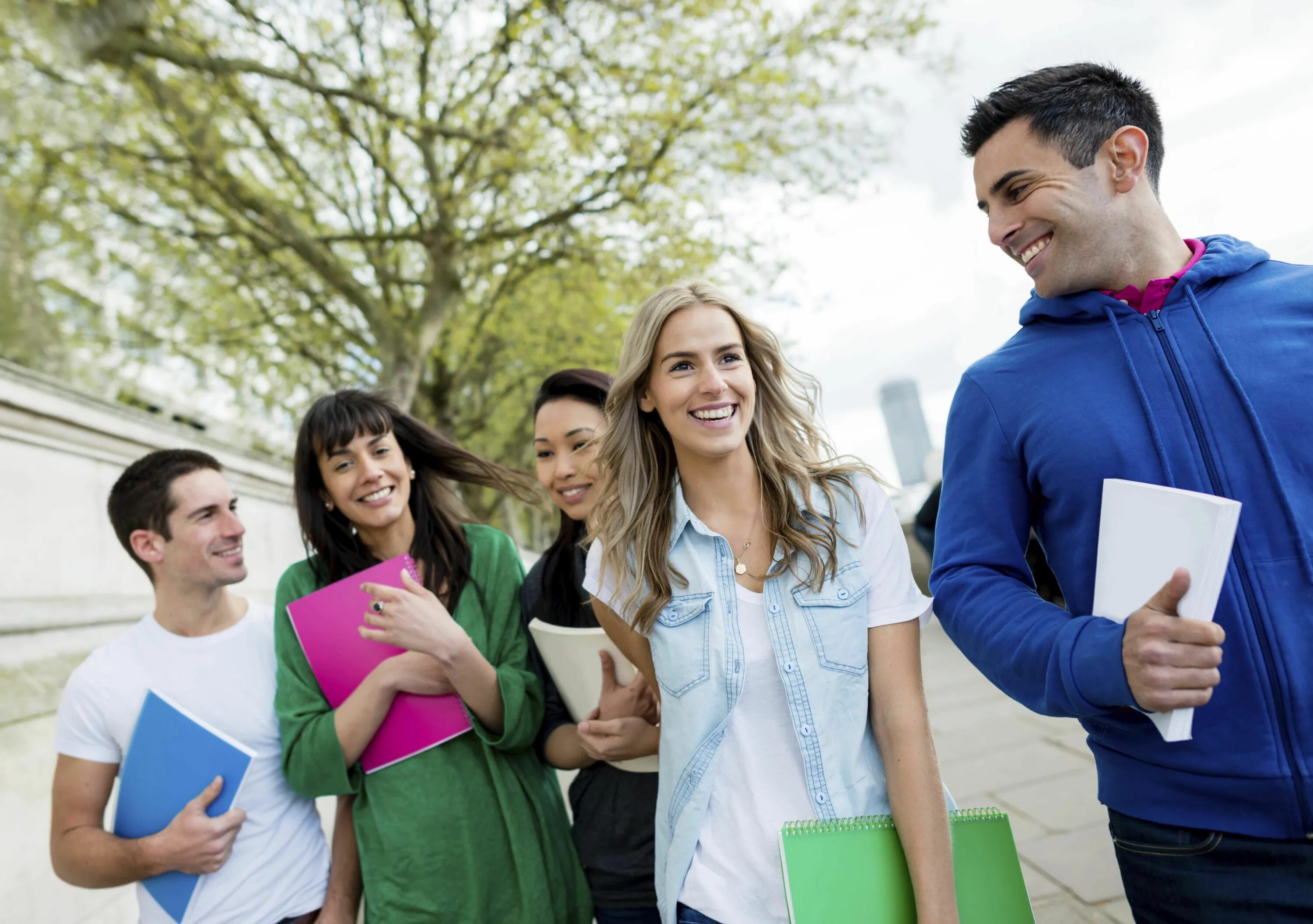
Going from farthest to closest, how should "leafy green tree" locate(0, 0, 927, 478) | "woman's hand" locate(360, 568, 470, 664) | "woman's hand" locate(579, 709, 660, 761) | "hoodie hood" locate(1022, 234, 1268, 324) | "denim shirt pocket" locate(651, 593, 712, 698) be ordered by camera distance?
1. "leafy green tree" locate(0, 0, 927, 478)
2. "woman's hand" locate(360, 568, 470, 664)
3. "woman's hand" locate(579, 709, 660, 761)
4. "denim shirt pocket" locate(651, 593, 712, 698)
5. "hoodie hood" locate(1022, 234, 1268, 324)

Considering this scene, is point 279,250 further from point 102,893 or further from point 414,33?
point 102,893

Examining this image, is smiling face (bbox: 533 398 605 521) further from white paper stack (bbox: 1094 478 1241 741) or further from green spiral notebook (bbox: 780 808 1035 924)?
white paper stack (bbox: 1094 478 1241 741)

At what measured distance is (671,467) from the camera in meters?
2.31

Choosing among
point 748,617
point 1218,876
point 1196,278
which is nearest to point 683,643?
point 748,617

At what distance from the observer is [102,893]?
4.18m

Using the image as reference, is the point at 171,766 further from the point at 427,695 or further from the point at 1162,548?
the point at 1162,548

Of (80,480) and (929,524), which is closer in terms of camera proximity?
(929,524)

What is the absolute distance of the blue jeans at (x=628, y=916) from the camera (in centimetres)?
245

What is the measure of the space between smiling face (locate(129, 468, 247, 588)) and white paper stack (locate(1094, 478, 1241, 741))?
2.32 m

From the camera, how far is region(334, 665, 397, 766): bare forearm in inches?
98.8

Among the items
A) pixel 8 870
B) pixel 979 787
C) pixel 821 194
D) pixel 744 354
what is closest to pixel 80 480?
pixel 8 870

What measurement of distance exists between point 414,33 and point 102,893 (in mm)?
8645

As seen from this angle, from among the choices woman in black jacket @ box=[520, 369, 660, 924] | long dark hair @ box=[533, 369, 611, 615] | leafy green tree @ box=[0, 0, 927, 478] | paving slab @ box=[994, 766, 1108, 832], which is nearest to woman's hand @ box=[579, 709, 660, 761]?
woman in black jacket @ box=[520, 369, 660, 924]

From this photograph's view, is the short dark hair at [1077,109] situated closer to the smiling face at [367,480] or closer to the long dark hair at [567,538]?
the long dark hair at [567,538]
